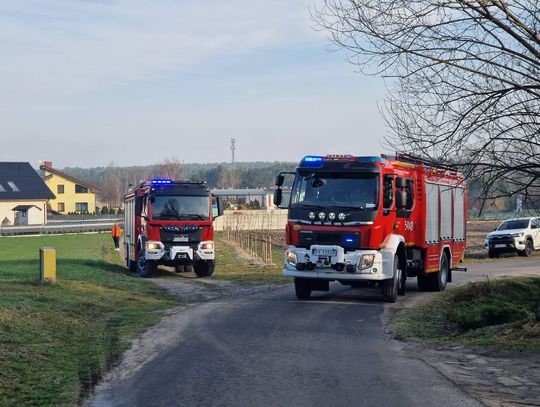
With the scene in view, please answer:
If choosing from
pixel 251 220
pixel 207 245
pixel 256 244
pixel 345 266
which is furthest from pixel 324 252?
pixel 251 220

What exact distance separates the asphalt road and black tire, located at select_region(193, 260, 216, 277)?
10484mm

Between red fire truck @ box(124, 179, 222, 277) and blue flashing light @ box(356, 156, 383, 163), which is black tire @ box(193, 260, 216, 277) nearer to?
red fire truck @ box(124, 179, 222, 277)

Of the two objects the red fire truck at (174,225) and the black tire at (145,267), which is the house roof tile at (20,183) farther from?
the red fire truck at (174,225)

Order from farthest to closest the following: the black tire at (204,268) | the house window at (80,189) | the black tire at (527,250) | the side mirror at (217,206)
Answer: the house window at (80,189) → the black tire at (527,250) → the side mirror at (217,206) → the black tire at (204,268)

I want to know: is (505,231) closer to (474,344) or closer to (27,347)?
(474,344)

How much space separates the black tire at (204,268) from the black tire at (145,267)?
1429 mm

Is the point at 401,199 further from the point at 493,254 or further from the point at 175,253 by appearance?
the point at 493,254

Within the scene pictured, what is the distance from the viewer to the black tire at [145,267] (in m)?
26.0

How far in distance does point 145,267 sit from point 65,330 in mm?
12418

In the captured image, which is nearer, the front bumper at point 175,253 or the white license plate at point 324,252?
the white license plate at point 324,252

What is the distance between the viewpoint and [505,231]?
3834cm

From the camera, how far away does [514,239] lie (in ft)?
124

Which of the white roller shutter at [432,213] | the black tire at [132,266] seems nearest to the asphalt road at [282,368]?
the white roller shutter at [432,213]

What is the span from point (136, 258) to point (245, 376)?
719 inches
